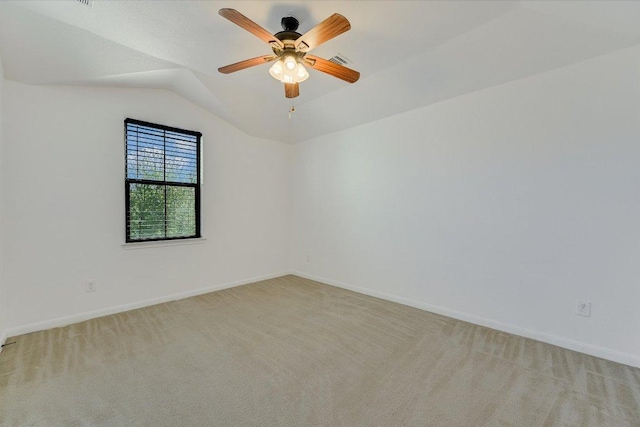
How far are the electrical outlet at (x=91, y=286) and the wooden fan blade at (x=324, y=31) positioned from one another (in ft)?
10.6

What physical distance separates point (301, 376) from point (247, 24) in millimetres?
2454

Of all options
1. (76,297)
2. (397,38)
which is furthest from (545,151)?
(76,297)

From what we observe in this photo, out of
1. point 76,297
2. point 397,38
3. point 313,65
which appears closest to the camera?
point 313,65

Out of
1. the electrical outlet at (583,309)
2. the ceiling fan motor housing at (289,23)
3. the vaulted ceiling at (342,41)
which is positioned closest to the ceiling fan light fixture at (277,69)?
the ceiling fan motor housing at (289,23)

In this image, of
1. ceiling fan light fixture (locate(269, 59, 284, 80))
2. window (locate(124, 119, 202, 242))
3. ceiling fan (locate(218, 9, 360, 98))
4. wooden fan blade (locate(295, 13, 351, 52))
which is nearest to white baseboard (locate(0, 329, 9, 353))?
window (locate(124, 119, 202, 242))

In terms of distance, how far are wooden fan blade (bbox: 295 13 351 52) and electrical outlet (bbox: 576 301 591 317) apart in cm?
296

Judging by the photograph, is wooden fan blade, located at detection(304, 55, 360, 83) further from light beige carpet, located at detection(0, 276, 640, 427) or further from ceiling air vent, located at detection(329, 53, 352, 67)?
light beige carpet, located at detection(0, 276, 640, 427)

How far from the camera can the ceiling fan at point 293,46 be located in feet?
5.88

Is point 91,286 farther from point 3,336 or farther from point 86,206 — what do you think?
point 86,206

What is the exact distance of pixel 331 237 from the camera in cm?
457

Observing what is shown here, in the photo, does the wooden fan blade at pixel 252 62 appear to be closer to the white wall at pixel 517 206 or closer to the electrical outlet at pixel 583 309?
the white wall at pixel 517 206

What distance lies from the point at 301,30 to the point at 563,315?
341 centimetres

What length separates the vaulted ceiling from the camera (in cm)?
209

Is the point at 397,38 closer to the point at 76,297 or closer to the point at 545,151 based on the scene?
the point at 545,151
